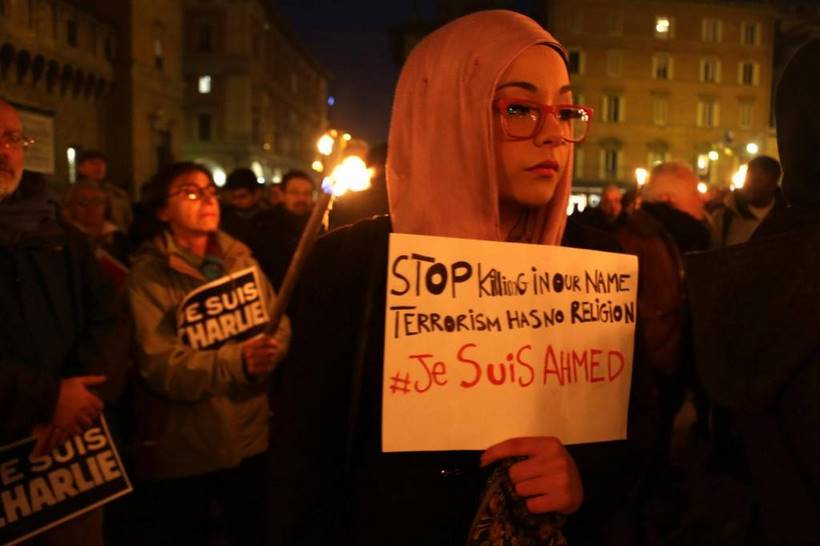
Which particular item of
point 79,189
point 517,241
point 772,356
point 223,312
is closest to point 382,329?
point 517,241

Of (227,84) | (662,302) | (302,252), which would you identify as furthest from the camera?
(227,84)

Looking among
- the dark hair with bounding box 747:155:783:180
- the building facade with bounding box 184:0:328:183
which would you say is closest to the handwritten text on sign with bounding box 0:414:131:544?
the dark hair with bounding box 747:155:783:180

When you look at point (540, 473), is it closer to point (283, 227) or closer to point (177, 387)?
point (177, 387)

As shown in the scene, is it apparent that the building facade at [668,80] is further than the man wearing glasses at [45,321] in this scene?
Yes

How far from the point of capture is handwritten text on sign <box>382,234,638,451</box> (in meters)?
1.52

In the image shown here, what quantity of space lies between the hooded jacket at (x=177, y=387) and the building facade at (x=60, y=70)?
2615 cm

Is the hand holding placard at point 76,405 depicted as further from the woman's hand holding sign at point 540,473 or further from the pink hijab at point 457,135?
the woman's hand holding sign at point 540,473

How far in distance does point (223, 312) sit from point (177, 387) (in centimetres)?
43

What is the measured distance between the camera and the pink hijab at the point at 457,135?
1581mm

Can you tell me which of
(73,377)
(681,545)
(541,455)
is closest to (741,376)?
(541,455)

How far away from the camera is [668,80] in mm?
58375

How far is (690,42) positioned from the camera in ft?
190

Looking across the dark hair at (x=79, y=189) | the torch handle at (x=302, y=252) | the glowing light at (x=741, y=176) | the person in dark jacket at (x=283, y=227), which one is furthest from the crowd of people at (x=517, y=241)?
the glowing light at (x=741, y=176)

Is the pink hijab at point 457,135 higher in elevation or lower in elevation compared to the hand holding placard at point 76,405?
higher
